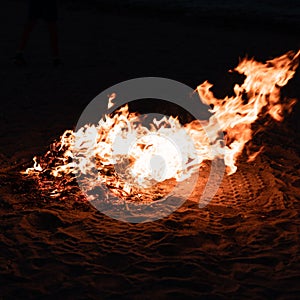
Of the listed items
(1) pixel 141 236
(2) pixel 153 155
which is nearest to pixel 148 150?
(2) pixel 153 155

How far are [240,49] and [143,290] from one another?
26.7 feet

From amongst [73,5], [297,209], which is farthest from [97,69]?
[73,5]

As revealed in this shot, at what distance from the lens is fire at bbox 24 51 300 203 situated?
4.32 m

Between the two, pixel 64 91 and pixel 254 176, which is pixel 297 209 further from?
pixel 64 91

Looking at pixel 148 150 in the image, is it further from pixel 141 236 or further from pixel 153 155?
pixel 141 236

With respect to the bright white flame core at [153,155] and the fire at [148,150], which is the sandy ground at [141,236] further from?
the bright white flame core at [153,155]

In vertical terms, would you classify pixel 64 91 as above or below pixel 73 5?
below

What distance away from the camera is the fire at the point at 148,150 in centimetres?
432

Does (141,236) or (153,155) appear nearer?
(141,236)

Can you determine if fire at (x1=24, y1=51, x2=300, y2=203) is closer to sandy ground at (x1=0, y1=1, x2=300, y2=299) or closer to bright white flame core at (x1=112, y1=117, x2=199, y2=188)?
bright white flame core at (x1=112, y1=117, x2=199, y2=188)

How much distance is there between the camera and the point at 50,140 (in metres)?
5.14

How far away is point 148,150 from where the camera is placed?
14.5ft

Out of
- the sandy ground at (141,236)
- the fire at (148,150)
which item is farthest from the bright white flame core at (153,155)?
the sandy ground at (141,236)

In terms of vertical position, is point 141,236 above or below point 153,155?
below
